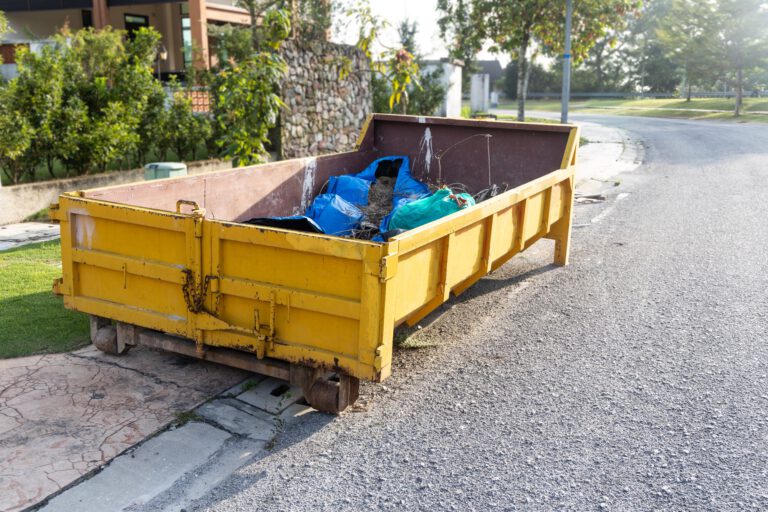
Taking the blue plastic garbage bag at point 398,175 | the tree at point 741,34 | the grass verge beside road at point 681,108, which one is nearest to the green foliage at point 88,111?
the blue plastic garbage bag at point 398,175

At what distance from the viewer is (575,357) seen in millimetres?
5738

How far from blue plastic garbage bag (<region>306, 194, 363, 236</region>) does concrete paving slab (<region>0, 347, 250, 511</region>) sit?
1910 mm

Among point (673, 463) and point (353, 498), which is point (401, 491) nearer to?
point (353, 498)

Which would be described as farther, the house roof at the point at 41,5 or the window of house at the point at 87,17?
the window of house at the point at 87,17

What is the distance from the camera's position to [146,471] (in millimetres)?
4008

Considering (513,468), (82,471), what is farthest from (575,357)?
(82,471)

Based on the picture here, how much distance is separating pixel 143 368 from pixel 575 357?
320cm

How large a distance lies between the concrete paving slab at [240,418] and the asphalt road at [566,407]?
7.3 inches

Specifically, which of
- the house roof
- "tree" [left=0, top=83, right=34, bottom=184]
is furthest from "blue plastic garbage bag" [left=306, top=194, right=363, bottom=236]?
the house roof

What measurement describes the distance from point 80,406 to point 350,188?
12.0 ft

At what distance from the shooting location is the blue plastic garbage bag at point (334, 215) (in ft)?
22.4

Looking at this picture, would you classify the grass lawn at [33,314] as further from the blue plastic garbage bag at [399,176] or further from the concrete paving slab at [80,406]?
the blue plastic garbage bag at [399,176]

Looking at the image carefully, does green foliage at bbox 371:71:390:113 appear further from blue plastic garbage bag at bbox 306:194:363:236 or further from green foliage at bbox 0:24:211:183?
blue plastic garbage bag at bbox 306:194:363:236

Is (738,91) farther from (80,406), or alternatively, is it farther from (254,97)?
(80,406)
